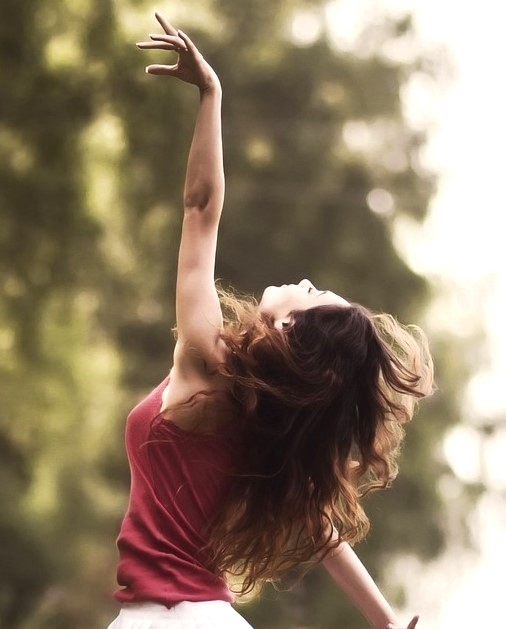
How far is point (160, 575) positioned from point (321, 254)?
6157 millimetres

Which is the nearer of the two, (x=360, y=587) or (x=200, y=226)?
(x=200, y=226)

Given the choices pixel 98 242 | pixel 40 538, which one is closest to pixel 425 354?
pixel 40 538

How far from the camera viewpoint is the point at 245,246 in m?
8.20

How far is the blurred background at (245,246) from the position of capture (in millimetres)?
7570

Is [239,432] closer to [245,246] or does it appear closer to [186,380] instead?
[186,380]

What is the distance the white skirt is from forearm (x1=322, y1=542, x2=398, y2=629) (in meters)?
0.25

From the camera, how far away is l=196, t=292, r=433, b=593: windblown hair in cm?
211

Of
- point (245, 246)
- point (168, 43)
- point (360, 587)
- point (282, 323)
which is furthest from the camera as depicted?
point (245, 246)

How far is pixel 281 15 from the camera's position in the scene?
8320 mm

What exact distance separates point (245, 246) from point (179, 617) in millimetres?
6195

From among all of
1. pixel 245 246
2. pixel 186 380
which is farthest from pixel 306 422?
pixel 245 246

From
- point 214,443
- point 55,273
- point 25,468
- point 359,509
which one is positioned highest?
point 214,443

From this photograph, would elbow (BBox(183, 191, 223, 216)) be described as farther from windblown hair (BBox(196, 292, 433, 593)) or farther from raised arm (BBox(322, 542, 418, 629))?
raised arm (BBox(322, 542, 418, 629))

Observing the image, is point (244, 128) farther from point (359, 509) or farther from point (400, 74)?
point (359, 509)
